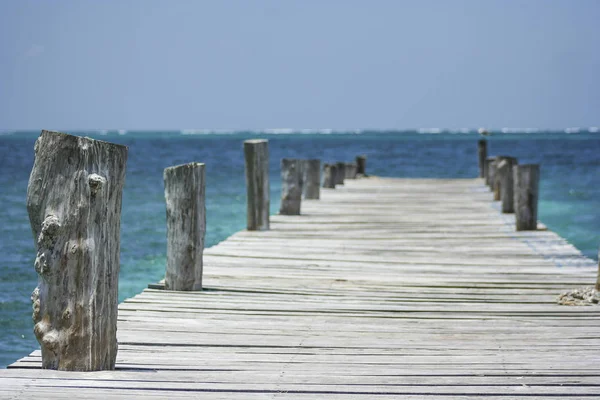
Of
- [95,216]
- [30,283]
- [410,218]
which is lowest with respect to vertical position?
[30,283]

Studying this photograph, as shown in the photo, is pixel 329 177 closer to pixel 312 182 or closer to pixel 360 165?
pixel 312 182

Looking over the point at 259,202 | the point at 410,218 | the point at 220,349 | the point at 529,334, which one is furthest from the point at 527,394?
the point at 410,218

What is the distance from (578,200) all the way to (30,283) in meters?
18.1

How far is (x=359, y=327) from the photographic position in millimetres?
5578

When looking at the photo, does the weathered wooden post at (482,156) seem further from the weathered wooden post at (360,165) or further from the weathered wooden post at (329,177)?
the weathered wooden post at (329,177)

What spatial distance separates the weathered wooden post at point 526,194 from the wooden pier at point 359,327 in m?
0.44

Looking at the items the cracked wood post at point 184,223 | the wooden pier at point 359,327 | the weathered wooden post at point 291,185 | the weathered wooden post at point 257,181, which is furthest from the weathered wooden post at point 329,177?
the cracked wood post at point 184,223

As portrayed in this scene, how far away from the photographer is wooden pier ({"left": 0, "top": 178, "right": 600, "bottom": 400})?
4125 mm

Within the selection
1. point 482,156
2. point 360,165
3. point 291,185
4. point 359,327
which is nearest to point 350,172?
point 360,165

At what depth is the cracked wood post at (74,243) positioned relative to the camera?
3959 mm

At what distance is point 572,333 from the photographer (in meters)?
5.33

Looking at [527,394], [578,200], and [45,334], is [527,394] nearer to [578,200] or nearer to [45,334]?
[45,334]

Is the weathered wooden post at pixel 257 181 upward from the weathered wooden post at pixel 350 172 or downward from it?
upward

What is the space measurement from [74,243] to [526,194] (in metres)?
7.34
